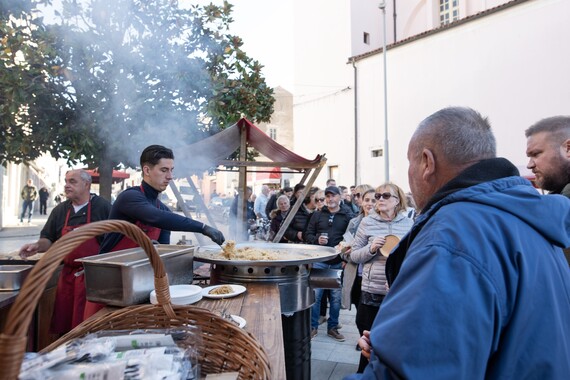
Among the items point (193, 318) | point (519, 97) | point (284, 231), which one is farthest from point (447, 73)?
point (193, 318)

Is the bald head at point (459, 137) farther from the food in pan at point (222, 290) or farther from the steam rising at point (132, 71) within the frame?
the steam rising at point (132, 71)

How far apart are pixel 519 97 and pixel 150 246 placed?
1525cm

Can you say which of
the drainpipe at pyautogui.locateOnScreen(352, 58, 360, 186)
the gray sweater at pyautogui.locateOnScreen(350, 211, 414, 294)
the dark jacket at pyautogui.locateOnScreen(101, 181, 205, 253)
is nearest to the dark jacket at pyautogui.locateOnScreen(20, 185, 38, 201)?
the drainpipe at pyautogui.locateOnScreen(352, 58, 360, 186)

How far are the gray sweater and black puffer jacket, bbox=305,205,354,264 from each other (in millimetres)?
1455

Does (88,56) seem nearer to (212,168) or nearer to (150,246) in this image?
(212,168)

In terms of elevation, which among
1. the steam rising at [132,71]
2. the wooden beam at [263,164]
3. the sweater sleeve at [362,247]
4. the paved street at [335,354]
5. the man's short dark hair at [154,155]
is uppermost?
the steam rising at [132,71]

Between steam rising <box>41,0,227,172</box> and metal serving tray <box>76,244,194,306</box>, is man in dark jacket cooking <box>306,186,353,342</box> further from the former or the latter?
metal serving tray <box>76,244,194,306</box>

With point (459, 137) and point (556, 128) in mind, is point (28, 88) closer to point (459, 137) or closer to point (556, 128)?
point (459, 137)

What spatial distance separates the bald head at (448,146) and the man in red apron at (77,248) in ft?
9.49

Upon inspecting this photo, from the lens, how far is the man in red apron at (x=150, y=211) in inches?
98.3

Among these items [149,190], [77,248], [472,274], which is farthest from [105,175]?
[472,274]

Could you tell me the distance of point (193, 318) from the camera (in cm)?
145

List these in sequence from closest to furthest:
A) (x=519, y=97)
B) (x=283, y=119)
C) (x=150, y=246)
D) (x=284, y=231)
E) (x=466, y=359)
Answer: (x=466, y=359)
(x=150, y=246)
(x=284, y=231)
(x=519, y=97)
(x=283, y=119)

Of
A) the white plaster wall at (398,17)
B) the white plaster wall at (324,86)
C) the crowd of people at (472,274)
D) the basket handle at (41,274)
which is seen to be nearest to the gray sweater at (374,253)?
the crowd of people at (472,274)
